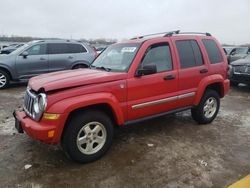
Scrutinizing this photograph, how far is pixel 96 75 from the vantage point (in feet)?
13.7

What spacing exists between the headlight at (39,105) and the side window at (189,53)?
8.71 feet

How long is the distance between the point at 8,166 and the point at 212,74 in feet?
13.6

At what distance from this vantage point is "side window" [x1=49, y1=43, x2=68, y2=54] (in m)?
10.6

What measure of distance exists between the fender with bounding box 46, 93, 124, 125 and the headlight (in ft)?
0.39

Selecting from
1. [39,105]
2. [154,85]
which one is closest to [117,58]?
[154,85]

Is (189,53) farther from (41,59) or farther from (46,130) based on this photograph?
(41,59)

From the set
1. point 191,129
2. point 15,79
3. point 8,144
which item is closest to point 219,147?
point 191,129

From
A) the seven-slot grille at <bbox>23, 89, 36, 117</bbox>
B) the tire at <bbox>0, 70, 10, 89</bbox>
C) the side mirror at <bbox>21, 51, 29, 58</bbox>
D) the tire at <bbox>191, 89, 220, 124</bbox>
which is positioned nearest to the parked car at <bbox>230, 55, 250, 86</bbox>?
the tire at <bbox>191, 89, 220, 124</bbox>

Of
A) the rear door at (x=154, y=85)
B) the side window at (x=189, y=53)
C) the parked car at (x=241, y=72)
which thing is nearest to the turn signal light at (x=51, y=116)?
the rear door at (x=154, y=85)

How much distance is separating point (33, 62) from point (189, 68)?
6.84 m

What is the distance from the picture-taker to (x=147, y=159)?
4086 millimetres

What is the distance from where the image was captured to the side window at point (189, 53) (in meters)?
5.05

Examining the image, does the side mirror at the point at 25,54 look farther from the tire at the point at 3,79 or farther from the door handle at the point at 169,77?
the door handle at the point at 169,77

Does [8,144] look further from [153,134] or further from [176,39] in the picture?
[176,39]
